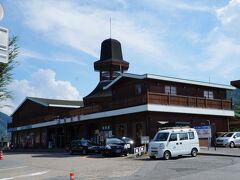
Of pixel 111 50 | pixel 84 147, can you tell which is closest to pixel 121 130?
pixel 84 147

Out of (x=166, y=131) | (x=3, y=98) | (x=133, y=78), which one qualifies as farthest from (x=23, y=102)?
(x=3, y=98)

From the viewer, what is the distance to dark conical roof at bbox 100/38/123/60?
52531mm

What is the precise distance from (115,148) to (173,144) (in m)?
6.25

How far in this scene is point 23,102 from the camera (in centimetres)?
6353

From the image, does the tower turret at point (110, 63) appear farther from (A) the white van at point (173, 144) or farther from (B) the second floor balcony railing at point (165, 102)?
(A) the white van at point (173, 144)

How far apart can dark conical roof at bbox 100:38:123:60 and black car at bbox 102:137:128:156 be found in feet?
78.6

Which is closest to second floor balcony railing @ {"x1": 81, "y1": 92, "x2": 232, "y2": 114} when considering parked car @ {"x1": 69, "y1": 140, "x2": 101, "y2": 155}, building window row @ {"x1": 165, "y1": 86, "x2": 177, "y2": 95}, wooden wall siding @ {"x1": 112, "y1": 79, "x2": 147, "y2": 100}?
building window row @ {"x1": 165, "y1": 86, "x2": 177, "y2": 95}

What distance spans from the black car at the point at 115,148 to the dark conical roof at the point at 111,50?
78.6ft

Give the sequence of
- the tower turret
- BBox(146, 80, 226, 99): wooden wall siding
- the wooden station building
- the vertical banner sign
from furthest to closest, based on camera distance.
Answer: the tower turret < BBox(146, 80, 226, 99): wooden wall siding < the wooden station building < the vertical banner sign

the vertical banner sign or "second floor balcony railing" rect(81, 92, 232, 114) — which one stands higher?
"second floor balcony railing" rect(81, 92, 232, 114)

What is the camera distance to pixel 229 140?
3309 centimetres

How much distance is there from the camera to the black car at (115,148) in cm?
2864

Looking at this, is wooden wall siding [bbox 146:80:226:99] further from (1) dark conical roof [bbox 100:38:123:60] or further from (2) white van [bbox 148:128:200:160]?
(1) dark conical roof [bbox 100:38:123:60]

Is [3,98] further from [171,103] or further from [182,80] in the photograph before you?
[182,80]
